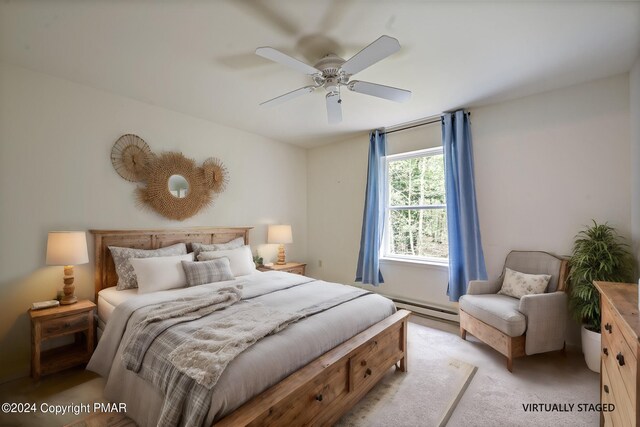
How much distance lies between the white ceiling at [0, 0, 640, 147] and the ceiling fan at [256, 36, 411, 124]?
0.17 metres

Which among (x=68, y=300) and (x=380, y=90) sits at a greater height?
(x=380, y=90)

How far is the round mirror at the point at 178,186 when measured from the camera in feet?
11.1

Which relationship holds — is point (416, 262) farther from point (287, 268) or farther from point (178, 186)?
point (178, 186)

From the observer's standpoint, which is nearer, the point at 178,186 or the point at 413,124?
the point at 178,186

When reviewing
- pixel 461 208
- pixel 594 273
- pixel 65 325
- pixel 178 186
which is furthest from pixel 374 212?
pixel 65 325

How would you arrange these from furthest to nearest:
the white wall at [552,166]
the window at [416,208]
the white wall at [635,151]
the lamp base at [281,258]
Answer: the lamp base at [281,258] < the window at [416,208] < the white wall at [552,166] < the white wall at [635,151]

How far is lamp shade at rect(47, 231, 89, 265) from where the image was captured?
2.33m

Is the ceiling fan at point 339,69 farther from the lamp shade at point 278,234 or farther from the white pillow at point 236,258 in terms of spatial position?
the lamp shade at point 278,234

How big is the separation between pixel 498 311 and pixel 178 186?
371cm

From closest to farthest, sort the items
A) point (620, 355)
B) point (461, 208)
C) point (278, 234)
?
point (620, 355) → point (461, 208) → point (278, 234)

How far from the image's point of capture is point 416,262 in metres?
3.83

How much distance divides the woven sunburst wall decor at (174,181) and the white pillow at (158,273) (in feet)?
2.60

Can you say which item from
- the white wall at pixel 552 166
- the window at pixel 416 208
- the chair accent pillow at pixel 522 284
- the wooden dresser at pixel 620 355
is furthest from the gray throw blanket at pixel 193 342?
the white wall at pixel 552 166

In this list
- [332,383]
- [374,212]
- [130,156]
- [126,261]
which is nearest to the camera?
[332,383]
